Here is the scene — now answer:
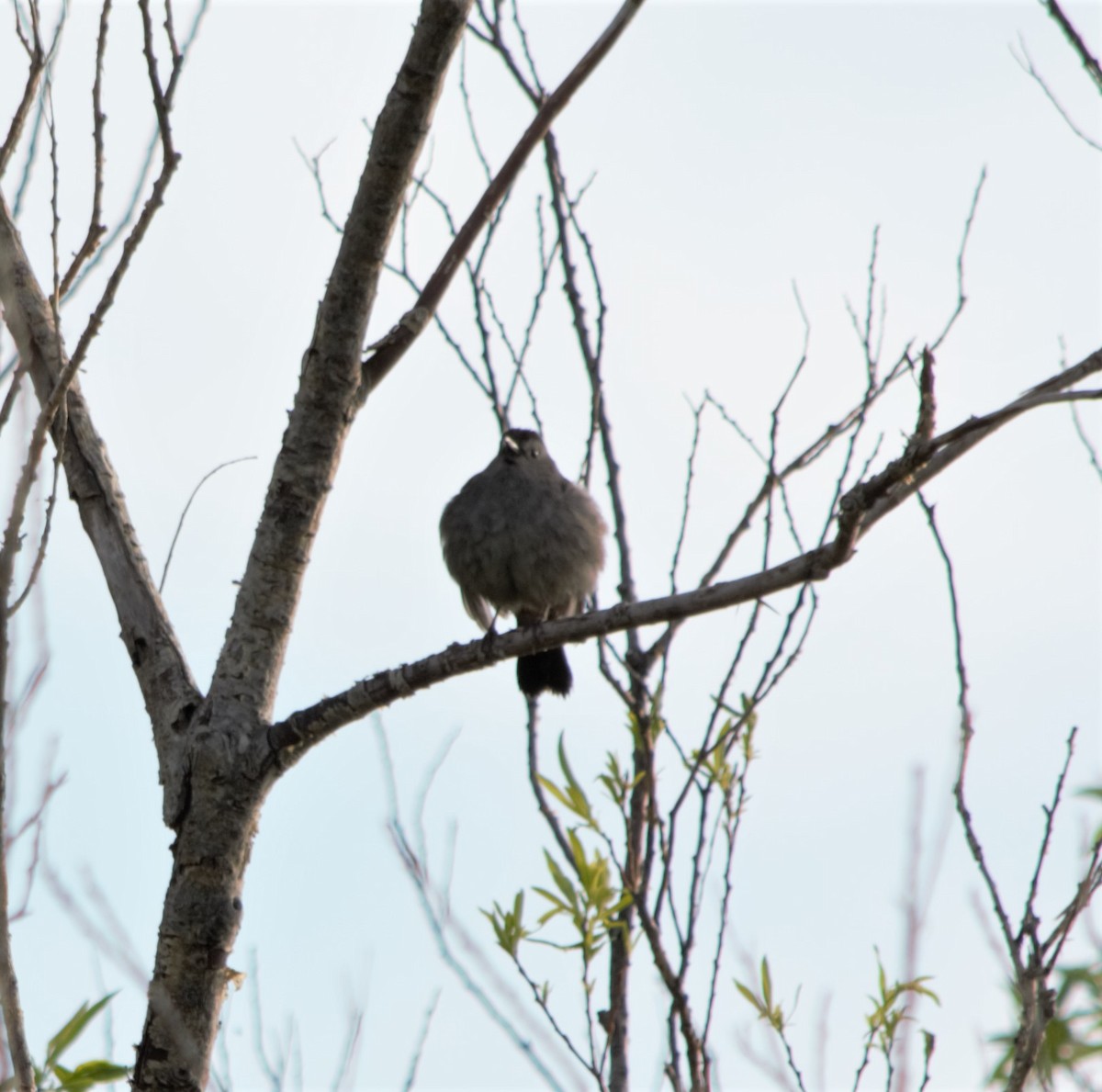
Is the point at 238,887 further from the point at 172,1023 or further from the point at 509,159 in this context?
the point at 509,159

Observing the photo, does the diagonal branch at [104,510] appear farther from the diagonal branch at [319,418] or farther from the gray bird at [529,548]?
the gray bird at [529,548]

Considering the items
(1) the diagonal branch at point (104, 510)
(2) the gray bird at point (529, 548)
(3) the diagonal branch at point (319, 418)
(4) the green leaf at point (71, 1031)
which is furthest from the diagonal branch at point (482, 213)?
(2) the gray bird at point (529, 548)

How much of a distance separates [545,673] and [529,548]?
1.76 feet

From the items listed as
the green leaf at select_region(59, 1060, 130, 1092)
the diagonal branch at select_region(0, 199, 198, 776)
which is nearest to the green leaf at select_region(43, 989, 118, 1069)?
the green leaf at select_region(59, 1060, 130, 1092)

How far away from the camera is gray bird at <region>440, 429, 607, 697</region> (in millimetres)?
5871

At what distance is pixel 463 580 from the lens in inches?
240

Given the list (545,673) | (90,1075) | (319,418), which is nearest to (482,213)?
(319,418)

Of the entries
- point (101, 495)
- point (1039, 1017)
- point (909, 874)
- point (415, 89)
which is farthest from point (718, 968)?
point (415, 89)

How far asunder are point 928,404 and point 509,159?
130 cm

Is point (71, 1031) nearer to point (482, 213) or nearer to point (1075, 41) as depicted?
point (482, 213)

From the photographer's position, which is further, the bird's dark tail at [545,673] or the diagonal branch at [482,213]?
the bird's dark tail at [545,673]

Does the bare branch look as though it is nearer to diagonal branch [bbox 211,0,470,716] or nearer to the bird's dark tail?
diagonal branch [bbox 211,0,470,716]

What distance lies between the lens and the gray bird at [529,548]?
587 cm

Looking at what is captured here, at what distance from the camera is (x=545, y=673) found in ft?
19.5
